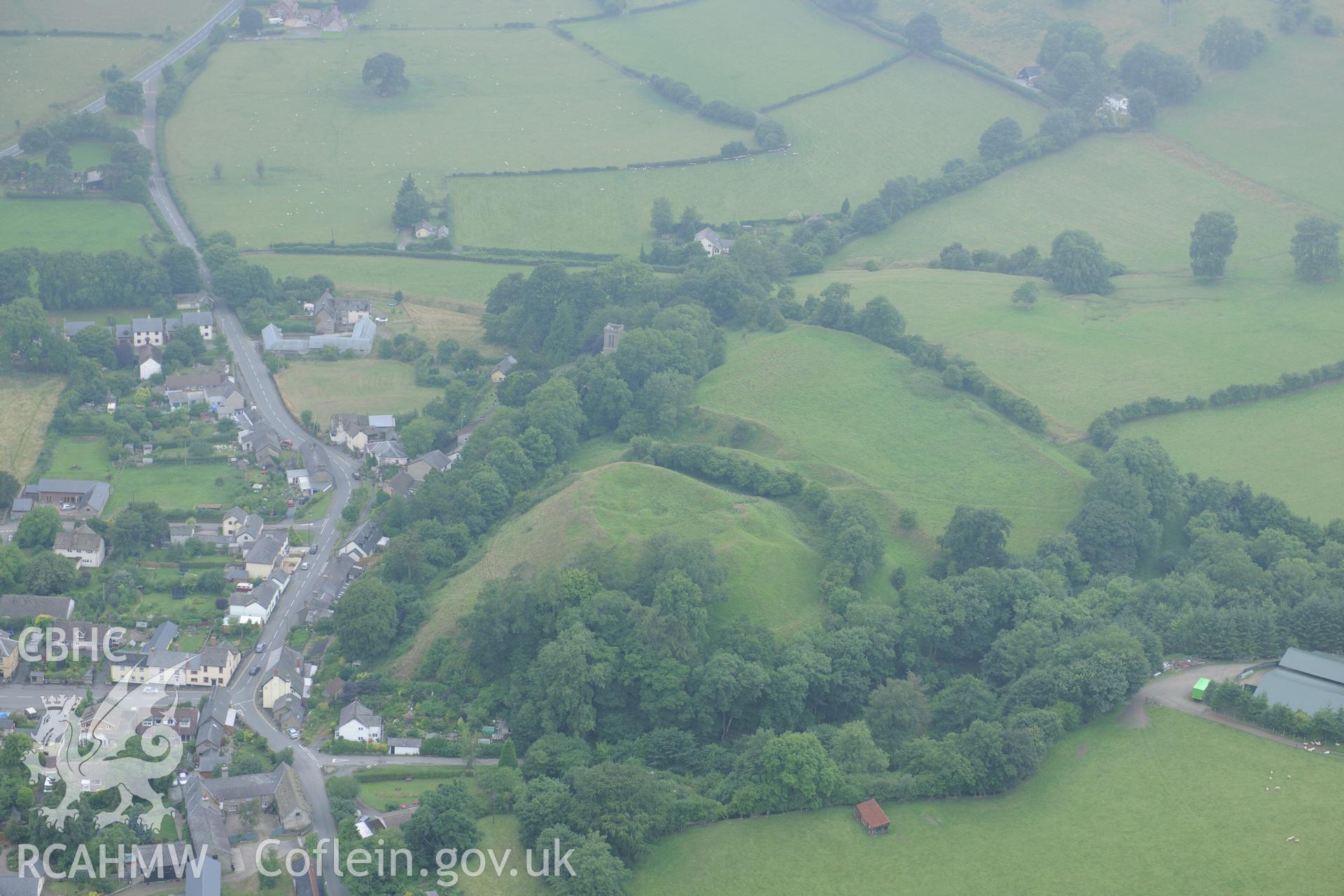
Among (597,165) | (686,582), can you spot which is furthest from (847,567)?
(597,165)

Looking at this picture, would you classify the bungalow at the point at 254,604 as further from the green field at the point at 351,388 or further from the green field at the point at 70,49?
the green field at the point at 70,49

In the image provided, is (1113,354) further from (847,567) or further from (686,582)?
(686,582)

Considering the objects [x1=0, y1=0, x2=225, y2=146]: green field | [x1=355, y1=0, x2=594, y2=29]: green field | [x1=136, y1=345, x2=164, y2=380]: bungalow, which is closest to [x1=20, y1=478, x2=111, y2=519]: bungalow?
[x1=136, y1=345, x2=164, y2=380]: bungalow

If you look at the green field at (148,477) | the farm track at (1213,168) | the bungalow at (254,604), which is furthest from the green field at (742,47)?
the bungalow at (254,604)

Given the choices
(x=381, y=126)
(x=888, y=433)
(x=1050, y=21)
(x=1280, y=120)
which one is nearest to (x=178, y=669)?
(x=888, y=433)

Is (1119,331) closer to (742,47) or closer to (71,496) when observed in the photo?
(742,47)

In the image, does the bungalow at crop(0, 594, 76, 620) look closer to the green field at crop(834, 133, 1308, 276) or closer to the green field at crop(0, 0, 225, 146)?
the green field at crop(834, 133, 1308, 276)
